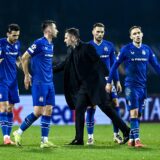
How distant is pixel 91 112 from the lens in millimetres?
13477

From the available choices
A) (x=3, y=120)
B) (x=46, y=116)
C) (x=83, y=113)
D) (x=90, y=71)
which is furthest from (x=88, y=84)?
(x=3, y=120)

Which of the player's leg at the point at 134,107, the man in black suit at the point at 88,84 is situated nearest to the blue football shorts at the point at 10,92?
the man in black suit at the point at 88,84

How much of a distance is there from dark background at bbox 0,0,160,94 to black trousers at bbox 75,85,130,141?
7823 mm

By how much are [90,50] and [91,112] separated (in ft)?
4.53

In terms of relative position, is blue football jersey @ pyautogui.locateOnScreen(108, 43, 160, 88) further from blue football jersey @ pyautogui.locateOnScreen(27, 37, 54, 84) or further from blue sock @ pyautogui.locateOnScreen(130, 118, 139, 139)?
blue football jersey @ pyautogui.locateOnScreen(27, 37, 54, 84)

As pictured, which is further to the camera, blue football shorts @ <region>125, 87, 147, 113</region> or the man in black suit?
the man in black suit

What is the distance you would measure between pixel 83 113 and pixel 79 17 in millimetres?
8315

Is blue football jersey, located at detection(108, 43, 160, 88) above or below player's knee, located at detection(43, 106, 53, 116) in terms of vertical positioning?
above

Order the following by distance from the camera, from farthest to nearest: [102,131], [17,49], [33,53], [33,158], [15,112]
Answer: [15,112] < [102,131] < [17,49] < [33,53] < [33,158]

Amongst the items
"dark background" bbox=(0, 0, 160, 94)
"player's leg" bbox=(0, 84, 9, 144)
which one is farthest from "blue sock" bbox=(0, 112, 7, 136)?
"dark background" bbox=(0, 0, 160, 94)

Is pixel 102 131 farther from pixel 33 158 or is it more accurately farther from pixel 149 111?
pixel 33 158

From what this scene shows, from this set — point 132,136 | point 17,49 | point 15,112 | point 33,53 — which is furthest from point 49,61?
point 15,112

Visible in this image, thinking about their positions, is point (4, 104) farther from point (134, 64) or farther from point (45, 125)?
point (134, 64)

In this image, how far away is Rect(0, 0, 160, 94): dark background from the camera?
67.6ft
